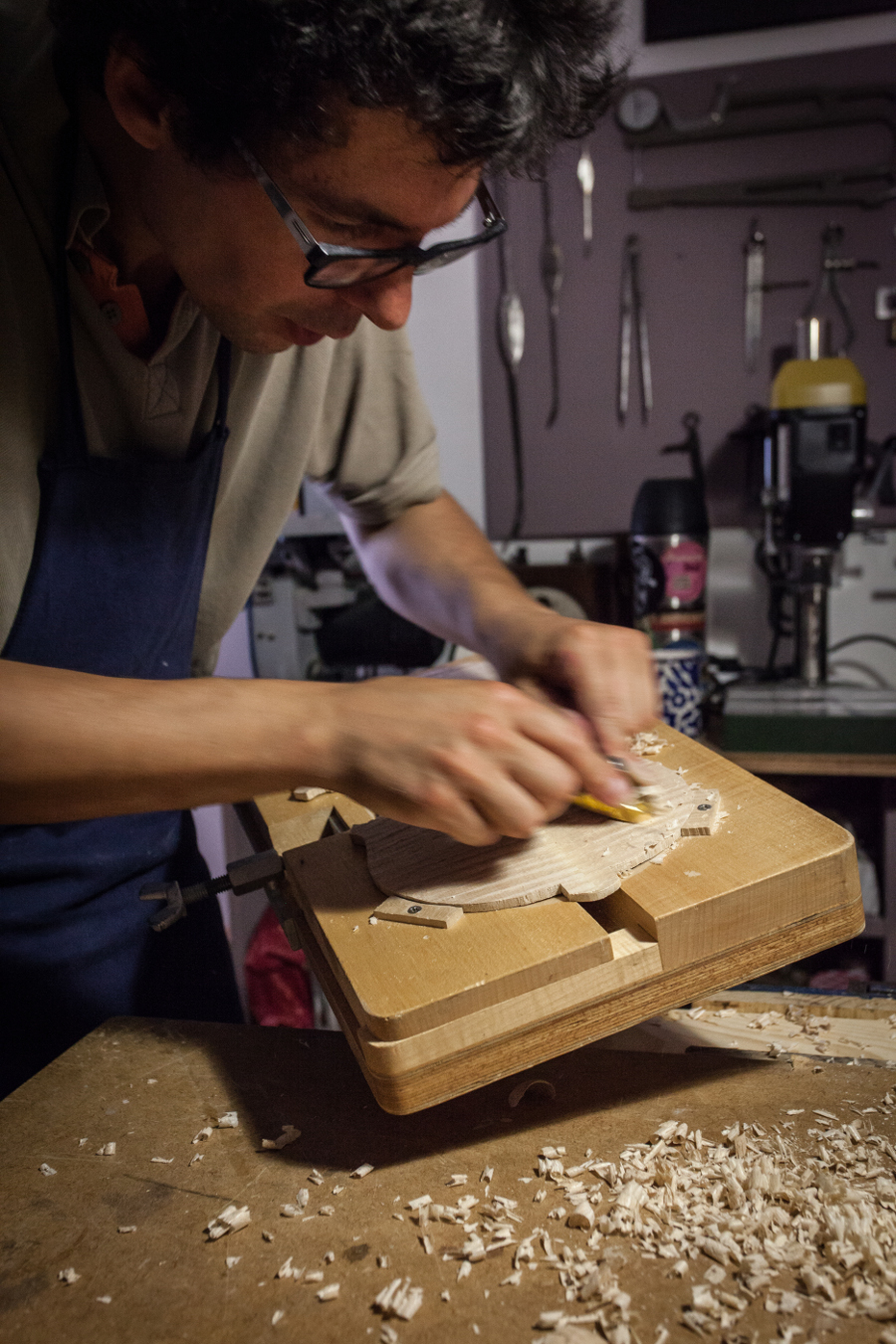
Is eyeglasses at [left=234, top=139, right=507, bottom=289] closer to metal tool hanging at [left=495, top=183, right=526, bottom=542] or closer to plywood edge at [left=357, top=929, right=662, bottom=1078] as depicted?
plywood edge at [left=357, top=929, right=662, bottom=1078]

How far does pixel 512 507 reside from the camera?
2873mm

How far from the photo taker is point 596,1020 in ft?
2.31

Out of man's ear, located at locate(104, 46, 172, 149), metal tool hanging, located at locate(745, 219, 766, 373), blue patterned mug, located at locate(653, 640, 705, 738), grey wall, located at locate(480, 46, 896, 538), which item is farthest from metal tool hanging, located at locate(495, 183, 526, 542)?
man's ear, located at locate(104, 46, 172, 149)

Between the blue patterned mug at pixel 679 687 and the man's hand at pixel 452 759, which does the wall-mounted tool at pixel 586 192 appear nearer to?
the blue patterned mug at pixel 679 687

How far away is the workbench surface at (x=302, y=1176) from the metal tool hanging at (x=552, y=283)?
7.47 ft

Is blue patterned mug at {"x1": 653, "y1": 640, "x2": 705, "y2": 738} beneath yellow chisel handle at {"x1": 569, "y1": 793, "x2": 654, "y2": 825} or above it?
beneath

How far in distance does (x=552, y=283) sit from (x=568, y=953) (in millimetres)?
2456

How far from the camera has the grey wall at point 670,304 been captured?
252 centimetres

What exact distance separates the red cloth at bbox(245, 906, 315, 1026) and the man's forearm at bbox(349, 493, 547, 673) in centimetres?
125

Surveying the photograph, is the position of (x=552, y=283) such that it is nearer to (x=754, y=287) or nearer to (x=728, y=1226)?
(x=754, y=287)

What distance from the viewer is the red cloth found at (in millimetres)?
2338

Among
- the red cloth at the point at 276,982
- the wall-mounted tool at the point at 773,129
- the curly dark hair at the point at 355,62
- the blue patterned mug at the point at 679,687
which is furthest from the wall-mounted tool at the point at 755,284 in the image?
the red cloth at the point at 276,982

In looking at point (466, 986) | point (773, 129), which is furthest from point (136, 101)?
point (773, 129)

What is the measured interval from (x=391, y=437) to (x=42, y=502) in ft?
1.88
